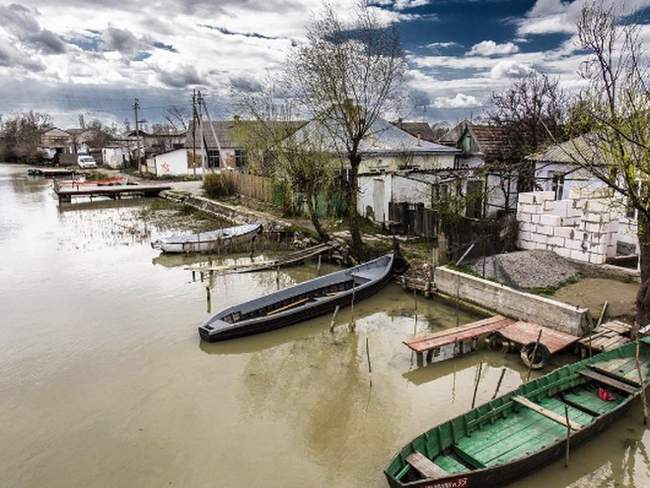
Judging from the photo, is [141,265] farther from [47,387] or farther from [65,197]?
[65,197]

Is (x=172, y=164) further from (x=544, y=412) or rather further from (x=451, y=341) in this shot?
(x=544, y=412)

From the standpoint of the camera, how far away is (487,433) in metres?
6.96

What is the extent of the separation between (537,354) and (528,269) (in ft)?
12.6

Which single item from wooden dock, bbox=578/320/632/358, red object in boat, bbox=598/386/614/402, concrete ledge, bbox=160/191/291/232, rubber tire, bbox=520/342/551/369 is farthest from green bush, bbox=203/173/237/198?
red object in boat, bbox=598/386/614/402

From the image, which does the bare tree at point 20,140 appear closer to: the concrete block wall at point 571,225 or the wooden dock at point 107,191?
the wooden dock at point 107,191

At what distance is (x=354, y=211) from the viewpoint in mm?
15719

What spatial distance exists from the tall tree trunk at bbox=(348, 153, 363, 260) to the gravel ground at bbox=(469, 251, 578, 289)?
13.5 feet

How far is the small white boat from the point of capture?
18.7 m

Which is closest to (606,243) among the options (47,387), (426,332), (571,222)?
(571,222)

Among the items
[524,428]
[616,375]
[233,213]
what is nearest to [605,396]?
[616,375]

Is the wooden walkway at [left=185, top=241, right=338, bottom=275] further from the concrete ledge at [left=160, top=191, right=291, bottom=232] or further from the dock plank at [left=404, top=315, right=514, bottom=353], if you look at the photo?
the dock plank at [left=404, top=315, right=514, bottom=353]

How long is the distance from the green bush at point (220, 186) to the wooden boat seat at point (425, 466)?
26103 millimetres

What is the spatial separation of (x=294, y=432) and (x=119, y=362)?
4.76 m

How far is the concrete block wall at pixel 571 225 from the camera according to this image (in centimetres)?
1308
